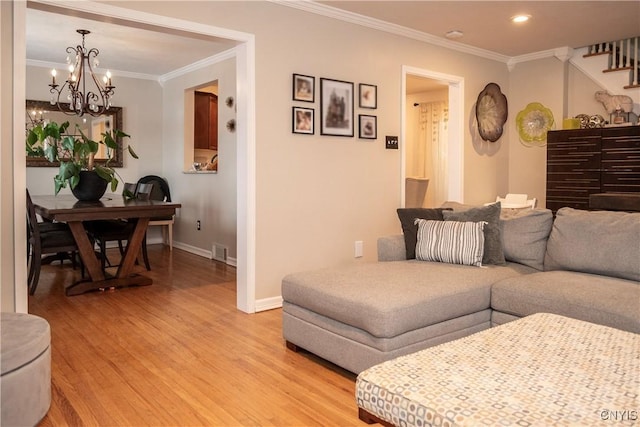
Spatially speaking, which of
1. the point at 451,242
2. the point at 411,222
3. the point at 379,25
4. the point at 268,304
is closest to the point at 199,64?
the point at 379,25

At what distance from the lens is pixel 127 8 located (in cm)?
317

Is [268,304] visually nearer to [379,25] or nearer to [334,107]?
[334,107]

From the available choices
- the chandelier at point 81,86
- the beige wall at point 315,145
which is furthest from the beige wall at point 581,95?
the chandelier at point 81,86

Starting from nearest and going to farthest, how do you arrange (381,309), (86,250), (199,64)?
1. (381,309)
2. (86,250)
3. (199,64)

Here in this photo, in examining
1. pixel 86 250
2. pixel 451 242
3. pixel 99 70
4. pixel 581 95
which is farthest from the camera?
pixel 99 70

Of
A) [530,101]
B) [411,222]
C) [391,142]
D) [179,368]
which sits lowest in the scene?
[179,368]

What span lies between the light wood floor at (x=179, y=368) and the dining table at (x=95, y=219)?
233mm

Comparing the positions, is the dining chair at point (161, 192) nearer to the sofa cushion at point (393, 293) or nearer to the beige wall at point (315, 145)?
the beige wall at point (315, 145)

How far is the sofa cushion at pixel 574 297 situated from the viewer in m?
2.30

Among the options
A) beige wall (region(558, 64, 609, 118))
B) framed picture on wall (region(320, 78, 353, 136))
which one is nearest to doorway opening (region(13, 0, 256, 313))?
framed picture on wall (region(320, 78, 353, 136))

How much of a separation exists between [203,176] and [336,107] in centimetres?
268

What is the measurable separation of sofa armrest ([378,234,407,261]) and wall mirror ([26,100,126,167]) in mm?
4335

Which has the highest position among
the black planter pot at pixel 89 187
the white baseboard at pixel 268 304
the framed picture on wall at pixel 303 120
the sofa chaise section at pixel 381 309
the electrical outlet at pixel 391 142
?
the framed picture on wall at pixel 303 120

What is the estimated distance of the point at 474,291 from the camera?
8.89 feet
